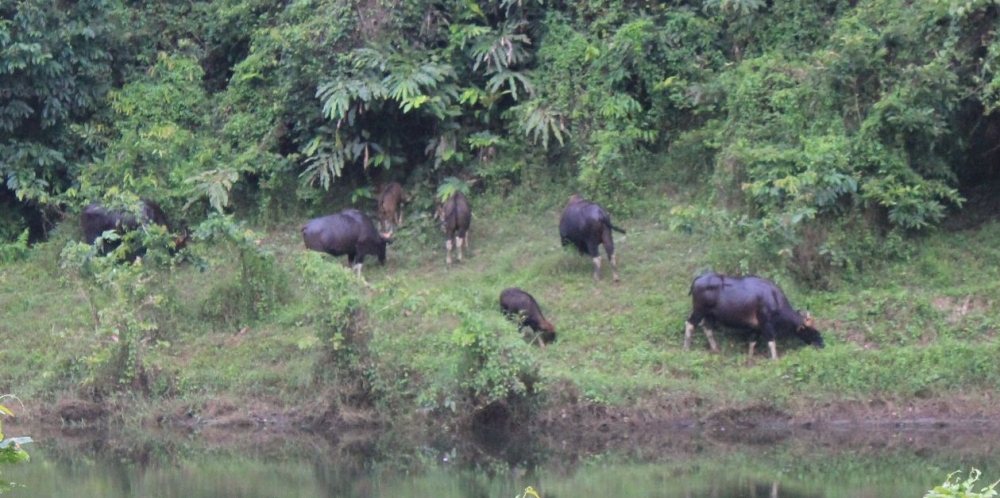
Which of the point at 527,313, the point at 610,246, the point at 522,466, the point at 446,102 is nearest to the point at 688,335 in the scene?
the point at 527,313

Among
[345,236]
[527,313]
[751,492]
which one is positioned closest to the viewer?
[751,492]

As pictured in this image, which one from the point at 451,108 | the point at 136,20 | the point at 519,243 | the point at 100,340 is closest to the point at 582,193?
the point at 519,243

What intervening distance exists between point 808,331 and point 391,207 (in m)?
6.70

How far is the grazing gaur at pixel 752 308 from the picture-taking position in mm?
13953

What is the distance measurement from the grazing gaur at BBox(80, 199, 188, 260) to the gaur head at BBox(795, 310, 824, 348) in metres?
8.21

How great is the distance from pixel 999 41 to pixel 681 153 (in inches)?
190

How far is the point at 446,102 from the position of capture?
→ 18.7m

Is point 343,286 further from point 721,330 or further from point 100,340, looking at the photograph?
point 721,330

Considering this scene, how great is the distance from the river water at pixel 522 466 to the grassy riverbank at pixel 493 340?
1.47 ft

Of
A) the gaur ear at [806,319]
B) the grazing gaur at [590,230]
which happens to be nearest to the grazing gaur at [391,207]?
the grazing gaur at [590,230]

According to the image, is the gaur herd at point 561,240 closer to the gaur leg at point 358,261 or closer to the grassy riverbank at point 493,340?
the gaur leg at point 358,261

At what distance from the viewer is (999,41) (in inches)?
583

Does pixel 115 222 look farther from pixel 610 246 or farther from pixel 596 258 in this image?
pixel 610 246

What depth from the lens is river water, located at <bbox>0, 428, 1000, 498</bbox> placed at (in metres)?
11.6
